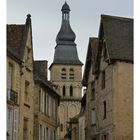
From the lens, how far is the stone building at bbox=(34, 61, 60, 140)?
35928 mm

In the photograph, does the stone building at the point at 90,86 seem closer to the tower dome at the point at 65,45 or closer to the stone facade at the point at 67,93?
the stone facade at the point at 67,93

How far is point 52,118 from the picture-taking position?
4247 cm

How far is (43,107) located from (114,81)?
7.02 metres

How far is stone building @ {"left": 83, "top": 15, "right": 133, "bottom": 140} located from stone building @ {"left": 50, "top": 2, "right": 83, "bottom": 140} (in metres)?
91.4

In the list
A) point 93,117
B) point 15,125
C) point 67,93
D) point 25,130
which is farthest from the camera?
point 67,93

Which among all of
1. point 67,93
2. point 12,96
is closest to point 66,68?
point 67,93

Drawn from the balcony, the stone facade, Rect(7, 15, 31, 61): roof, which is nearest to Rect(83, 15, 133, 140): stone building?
Rect(7, 15, 31, 61): roof

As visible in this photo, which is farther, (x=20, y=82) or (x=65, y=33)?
(x=65, y=33)

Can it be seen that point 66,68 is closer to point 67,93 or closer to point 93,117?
point 67,93

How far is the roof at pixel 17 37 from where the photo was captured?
31.4m

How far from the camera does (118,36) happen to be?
35.2 m

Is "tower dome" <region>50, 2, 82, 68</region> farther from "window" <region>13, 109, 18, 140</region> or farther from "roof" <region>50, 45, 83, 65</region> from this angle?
"window" <region>13, 109, 18, 140</region>
